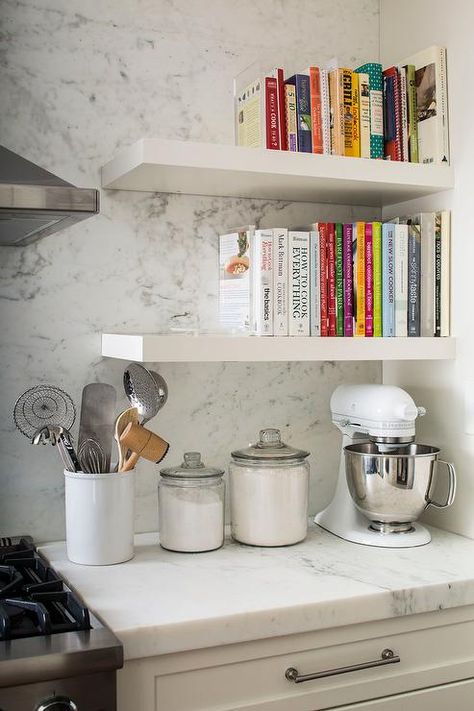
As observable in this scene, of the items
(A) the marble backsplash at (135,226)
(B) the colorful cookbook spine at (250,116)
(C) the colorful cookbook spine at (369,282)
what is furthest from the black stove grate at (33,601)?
(B) the colorful cookbook spine at (250,116)

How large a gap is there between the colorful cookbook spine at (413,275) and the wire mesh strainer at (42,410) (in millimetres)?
824

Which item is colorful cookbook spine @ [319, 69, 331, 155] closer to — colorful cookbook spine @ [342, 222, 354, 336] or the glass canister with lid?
colorful cookbook spine @ [342, 222, 354, 336]

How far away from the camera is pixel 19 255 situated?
1.89 metres

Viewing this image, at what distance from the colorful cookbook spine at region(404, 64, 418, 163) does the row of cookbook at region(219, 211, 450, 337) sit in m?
0.16

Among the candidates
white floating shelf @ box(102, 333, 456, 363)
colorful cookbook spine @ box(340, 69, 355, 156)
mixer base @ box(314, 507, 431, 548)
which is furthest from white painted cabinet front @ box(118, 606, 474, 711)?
colorful cookbook spine @ box(340, 69, 355, 156)

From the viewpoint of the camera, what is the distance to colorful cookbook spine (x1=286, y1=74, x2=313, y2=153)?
1.90m

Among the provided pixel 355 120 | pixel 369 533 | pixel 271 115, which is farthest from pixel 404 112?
pixel 369 533

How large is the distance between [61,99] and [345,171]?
67cm

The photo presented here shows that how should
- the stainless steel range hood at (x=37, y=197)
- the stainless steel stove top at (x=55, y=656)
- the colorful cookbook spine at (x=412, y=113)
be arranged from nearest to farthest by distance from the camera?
1. the stainless steel stove top at (x=55, y=656)
2. the stainless steel range hood at (x=37, y=197)
3. the colorful cookbook spine at (x=412, y=113)

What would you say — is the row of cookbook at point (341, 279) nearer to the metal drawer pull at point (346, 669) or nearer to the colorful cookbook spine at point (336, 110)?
the colorful cookbook spine at point (336, 110)

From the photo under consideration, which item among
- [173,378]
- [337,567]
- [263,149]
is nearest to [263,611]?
[337,567]

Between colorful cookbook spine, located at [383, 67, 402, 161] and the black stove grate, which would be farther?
colorful cookbook spine, located at [383, 67, 402, 161]

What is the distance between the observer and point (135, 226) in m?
2.00

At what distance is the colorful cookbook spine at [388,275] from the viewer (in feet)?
6.48
